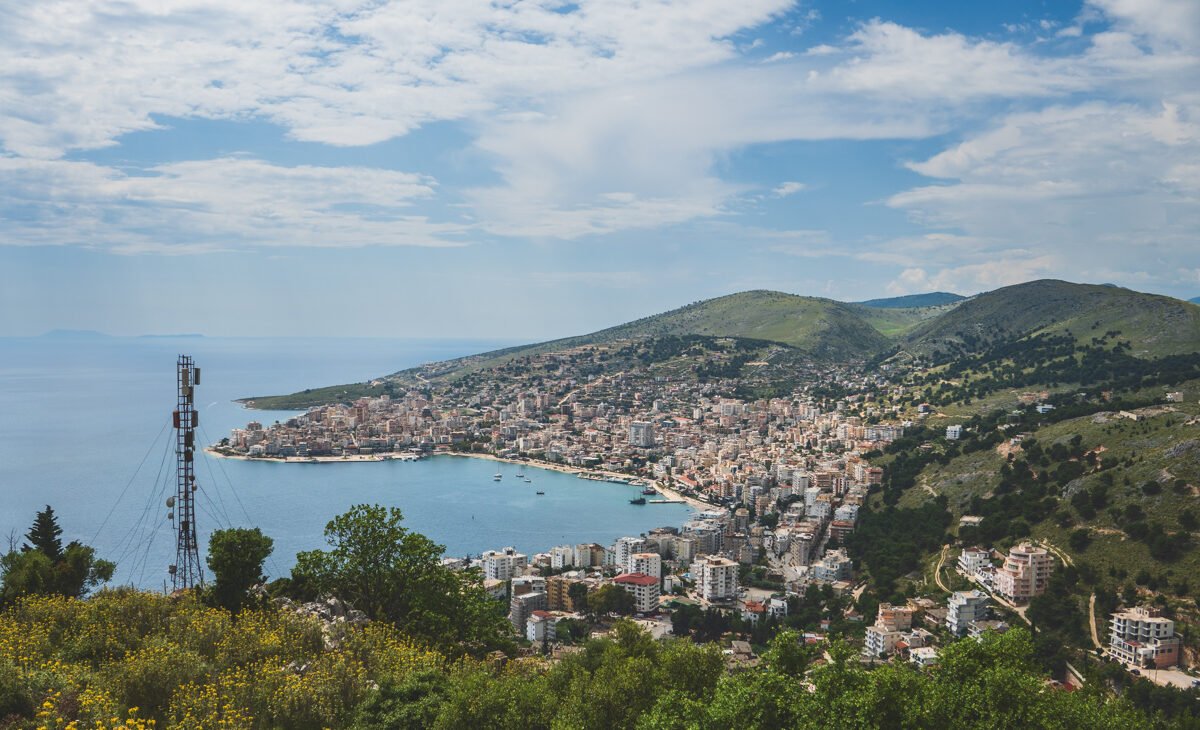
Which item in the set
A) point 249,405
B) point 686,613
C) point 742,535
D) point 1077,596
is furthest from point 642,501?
point 249,405

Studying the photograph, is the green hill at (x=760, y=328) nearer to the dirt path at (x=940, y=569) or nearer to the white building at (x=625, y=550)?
the white building at (x=625, y=550)

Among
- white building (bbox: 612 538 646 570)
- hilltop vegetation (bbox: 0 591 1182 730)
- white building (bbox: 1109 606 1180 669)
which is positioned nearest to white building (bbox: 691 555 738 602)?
white building (bbox: 612 538 646 570)

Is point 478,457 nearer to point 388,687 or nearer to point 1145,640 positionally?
point 1145,640

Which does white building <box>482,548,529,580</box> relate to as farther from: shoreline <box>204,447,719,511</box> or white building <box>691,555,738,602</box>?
shoreline <box>204,447,719,511</box>

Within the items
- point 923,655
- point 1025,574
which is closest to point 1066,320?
point 1025,574

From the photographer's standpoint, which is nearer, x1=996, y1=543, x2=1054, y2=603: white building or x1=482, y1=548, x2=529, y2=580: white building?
x1=996, y1=543, x2=1054, y2=603: white building

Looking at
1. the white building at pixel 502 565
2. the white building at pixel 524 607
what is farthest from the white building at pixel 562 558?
the white building at pixel 524 607

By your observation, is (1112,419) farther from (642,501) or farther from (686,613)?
(642,501)
